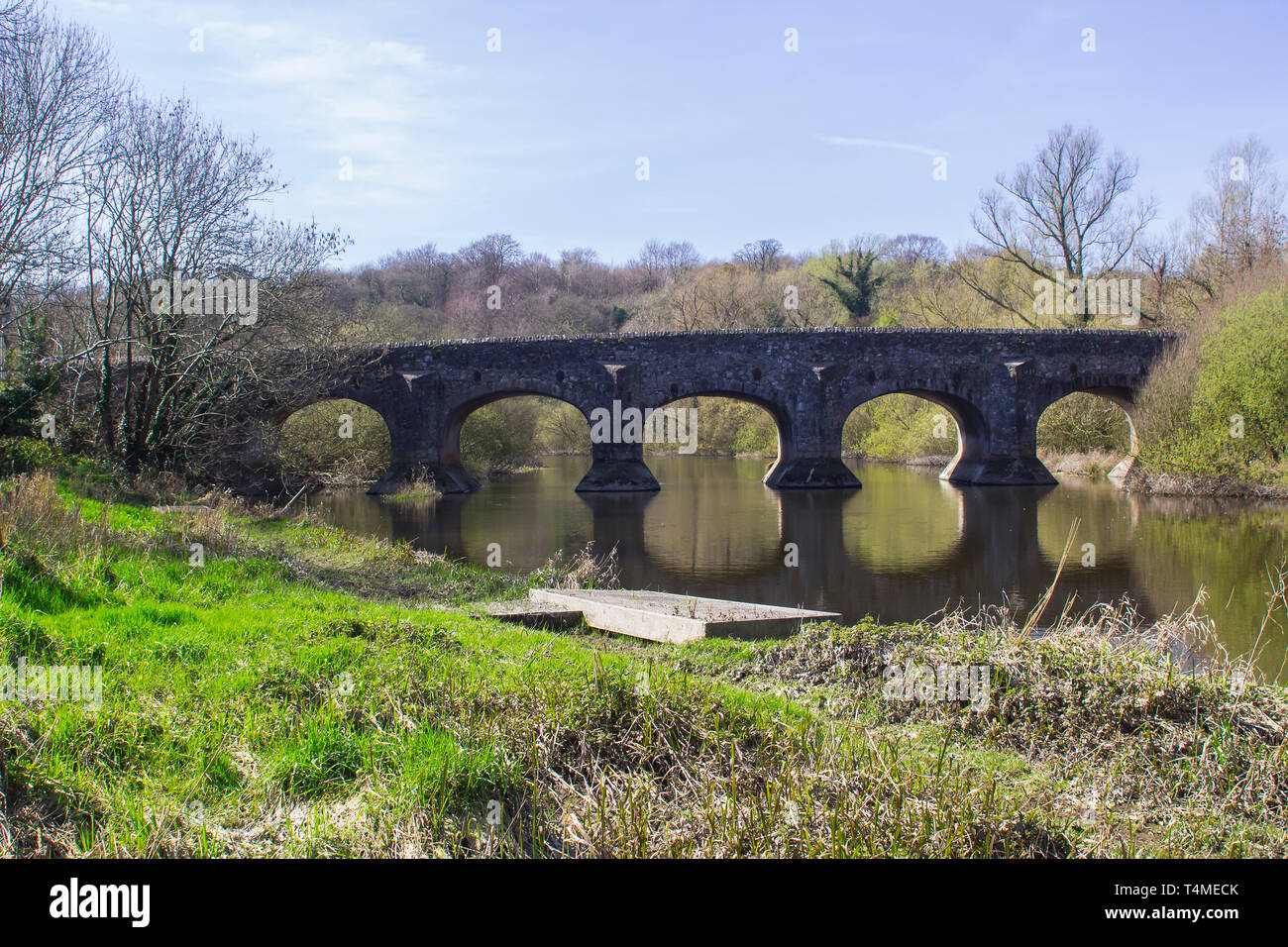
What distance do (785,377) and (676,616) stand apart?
61.5 ft

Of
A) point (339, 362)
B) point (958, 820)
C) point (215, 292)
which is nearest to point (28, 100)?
point (215, 292)

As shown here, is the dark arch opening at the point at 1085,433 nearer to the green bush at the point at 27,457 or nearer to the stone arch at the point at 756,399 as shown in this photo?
the stone arch at the point at 756,399

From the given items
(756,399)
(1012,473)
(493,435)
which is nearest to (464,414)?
(493,435)

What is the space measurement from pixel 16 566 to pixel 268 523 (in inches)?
319

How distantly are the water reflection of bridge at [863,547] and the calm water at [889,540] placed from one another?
0.13ft

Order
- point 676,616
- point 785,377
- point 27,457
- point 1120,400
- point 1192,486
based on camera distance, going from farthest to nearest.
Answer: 1. point 1120,400
2. point 785,377
3. point 1192,486
4. point 27,457
5. point 676,616

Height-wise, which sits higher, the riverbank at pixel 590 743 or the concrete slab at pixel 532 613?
the riverbank at pixel 590 743

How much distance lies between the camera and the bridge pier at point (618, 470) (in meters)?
24.4

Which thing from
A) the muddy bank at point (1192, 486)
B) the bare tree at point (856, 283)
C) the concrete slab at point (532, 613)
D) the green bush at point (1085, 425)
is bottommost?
the concrete slab at point (532, 613)

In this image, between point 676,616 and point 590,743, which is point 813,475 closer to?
point 676,616

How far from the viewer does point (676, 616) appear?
669 cm

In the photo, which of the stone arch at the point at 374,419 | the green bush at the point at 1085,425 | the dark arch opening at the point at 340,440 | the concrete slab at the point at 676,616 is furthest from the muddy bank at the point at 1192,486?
the stone arch at the point at 374,419

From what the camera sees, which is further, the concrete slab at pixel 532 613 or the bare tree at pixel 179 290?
the bare tree at pixel 179 290
